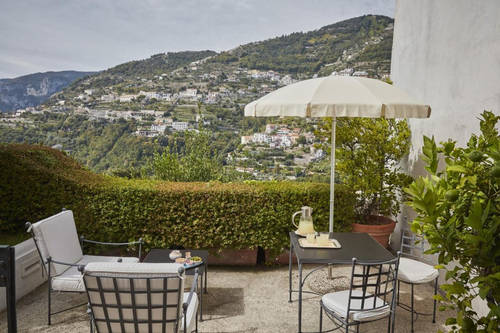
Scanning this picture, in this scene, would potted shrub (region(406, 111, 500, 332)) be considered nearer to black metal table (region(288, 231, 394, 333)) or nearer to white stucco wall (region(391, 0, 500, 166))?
black metal table (region(288, 231, 394, 333))

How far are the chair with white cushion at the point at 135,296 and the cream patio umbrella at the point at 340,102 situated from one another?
2.06 m

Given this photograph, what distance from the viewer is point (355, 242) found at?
12.5 ft

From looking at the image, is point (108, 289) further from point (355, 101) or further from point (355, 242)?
point (355, 101)

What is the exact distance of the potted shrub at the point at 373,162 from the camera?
17.4 feet

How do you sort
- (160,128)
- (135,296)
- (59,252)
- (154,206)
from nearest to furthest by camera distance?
(135,296)
(59,252)
(154,206)
(160,128)

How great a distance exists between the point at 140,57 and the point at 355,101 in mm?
20423

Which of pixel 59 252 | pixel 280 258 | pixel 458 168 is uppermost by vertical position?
pixel 458 168

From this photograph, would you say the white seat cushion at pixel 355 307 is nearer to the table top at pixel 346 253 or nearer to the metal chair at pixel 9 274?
the table top at pixel 346 253

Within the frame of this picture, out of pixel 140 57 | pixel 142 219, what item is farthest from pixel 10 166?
pixel 140 57

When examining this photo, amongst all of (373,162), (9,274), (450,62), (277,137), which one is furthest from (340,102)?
(277,137)

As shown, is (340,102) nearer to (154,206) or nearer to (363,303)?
(363,303)

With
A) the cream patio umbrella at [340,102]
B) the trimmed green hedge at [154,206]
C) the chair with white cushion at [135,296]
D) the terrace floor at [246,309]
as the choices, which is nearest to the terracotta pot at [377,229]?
the trimmed green hedge at [154,206]

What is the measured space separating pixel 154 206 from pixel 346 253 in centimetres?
248

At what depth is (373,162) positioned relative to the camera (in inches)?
214
